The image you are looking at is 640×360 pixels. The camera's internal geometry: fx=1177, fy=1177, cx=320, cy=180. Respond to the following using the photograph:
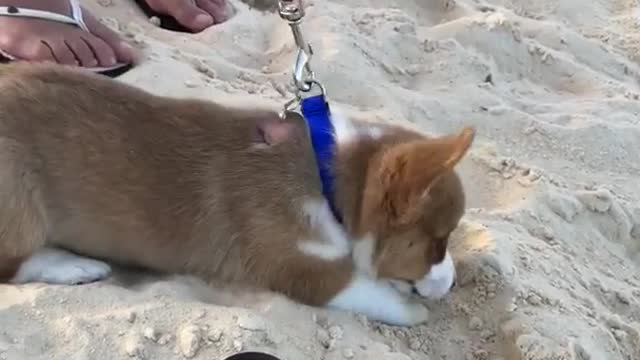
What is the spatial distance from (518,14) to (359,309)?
1.86m

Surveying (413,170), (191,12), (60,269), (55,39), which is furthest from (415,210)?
(191,12)

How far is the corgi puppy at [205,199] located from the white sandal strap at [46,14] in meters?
0.66

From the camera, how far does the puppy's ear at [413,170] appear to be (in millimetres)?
2150

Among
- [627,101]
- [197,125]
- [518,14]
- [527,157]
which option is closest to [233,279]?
[197,125]

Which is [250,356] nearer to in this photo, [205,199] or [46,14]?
[205,199]

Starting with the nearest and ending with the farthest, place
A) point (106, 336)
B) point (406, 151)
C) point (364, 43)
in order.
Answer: point (106, 336) < point (406, 151) < point (364, 43)

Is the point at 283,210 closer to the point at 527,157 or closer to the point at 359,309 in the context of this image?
the point at 359,309

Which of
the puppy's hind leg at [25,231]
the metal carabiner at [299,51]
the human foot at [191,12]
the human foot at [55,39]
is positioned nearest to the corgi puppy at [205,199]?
the puppy's hind leg at [25,231]

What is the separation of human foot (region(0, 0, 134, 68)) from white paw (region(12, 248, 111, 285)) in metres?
0.75

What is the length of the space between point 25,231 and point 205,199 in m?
0.35

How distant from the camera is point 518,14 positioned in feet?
12.8

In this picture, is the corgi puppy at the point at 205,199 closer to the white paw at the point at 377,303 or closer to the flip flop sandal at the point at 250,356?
the white paw at the point at 377,303

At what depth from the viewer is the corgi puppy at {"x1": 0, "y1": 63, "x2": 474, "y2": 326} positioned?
2244mm

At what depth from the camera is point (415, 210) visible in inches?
88.0
